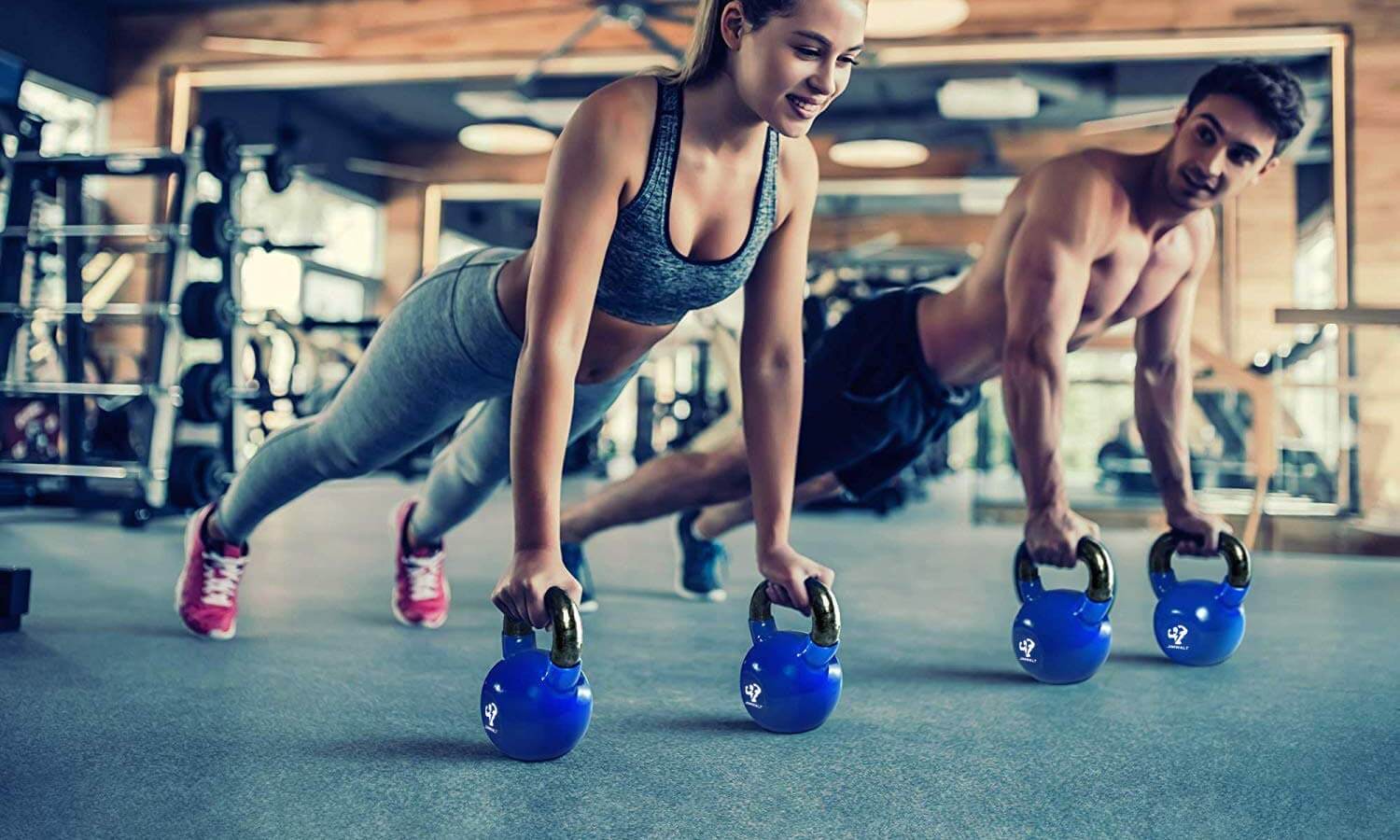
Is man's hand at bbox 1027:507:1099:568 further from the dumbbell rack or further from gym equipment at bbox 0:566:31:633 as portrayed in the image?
the dumbbell rack

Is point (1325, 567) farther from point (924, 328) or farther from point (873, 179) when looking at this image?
point (873, 179)

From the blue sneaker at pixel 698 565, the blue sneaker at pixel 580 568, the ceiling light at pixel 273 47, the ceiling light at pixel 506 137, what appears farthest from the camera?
the ceiling light at pixel 506 137

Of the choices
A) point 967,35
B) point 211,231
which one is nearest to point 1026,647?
point 211,231

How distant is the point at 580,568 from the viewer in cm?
228

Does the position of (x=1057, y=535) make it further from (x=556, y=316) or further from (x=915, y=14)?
(x=915, y=14)

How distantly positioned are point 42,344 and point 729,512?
13.7 ft

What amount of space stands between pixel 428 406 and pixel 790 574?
0.54 metres

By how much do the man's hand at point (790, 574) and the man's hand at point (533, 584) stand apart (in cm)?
29

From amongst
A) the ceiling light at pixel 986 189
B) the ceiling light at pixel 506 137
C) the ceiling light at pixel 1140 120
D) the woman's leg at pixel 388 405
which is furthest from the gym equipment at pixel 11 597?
the ceiling light at pixel 986 189

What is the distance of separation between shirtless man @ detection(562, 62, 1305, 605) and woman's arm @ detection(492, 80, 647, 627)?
837mm

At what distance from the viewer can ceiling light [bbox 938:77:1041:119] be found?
690 centimetres

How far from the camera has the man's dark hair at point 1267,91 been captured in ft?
5.86

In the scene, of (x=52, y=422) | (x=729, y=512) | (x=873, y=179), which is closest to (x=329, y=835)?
(x=729, y=512)

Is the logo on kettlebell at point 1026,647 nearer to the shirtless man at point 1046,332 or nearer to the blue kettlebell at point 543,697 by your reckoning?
the shirtless man at point 1046,332
